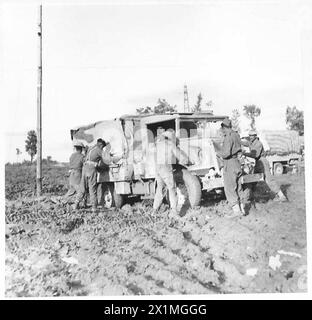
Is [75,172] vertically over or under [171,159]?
under

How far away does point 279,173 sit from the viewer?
6.06 metres

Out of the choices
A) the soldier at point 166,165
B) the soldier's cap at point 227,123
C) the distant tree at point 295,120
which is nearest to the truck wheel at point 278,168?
the distant tree at point 295,120

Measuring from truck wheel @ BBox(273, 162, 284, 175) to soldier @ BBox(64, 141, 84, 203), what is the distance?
8.25 feet

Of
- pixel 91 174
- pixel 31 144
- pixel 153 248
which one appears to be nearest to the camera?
pixel 153 248

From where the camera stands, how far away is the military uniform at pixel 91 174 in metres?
6.56

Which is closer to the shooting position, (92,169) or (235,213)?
(235,213)

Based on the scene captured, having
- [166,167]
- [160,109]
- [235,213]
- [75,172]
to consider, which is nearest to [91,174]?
[75,172]

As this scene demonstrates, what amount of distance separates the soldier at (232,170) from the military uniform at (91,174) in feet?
5.39

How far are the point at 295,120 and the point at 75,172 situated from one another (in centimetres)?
289

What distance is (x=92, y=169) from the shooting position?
663cm

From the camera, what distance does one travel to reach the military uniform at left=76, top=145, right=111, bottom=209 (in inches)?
258

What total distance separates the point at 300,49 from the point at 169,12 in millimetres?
1693

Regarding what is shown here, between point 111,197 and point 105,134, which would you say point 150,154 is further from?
point 111,197
